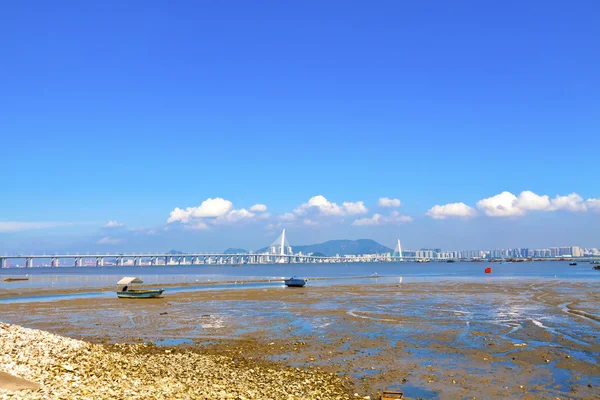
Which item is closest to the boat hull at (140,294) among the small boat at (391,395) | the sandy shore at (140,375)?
the sandy shore at (140,375)

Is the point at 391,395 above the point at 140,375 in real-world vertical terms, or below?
below

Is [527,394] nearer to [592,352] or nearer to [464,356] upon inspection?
[464,356]

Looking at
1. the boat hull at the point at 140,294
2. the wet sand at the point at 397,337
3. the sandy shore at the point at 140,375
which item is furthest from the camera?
the boat hull at the point at 140,294

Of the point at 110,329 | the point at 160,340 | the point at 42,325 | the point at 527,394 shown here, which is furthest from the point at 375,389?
the point at 42,325

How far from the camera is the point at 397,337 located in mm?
24156

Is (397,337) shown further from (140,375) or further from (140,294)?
(140,294)

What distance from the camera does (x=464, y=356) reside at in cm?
1948

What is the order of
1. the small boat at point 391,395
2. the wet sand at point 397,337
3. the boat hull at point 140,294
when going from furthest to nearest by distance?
the boat hull at point 140,294 < the wet sand at point 397,337 < the small boat at point 391,395

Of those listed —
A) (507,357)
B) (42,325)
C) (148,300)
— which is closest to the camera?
(507,357)

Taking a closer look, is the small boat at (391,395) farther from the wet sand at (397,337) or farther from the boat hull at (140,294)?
the boat hull at (140,294)

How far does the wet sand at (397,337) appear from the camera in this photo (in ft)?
51.9

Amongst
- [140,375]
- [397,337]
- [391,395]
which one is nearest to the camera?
[391,395]

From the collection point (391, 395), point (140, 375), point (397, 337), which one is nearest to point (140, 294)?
point (397, 337)

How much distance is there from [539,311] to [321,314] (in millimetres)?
15519
